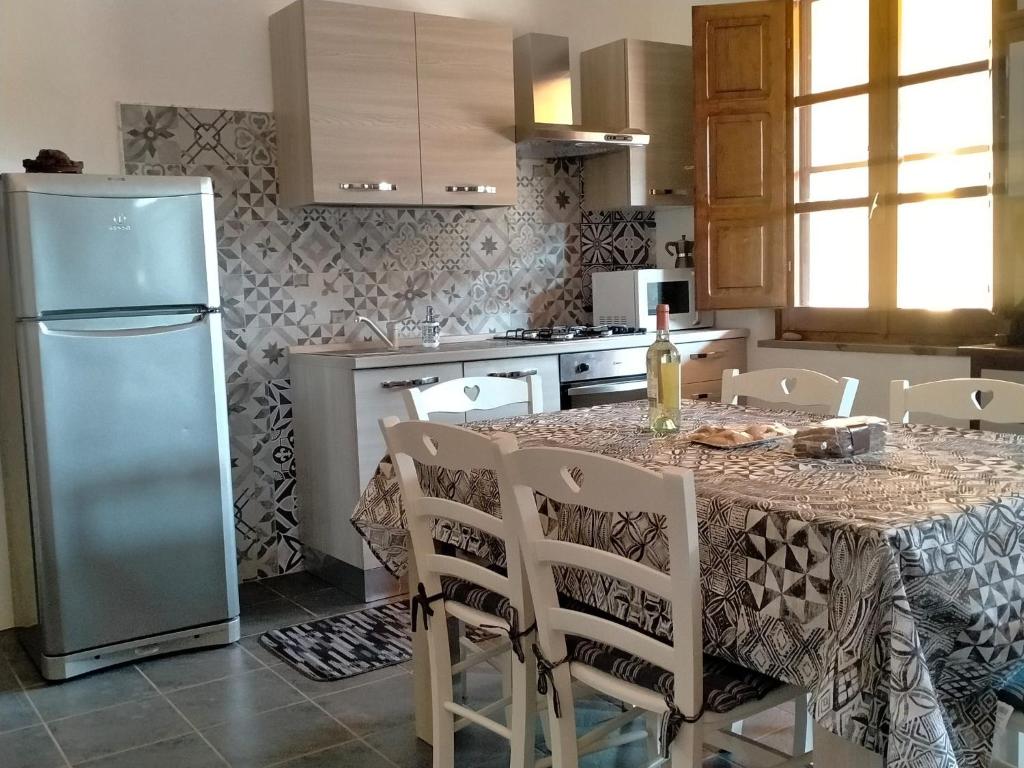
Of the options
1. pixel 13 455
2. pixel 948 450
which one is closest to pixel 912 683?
pixel 948 450

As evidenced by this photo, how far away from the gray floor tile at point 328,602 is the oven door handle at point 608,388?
3.87 ft

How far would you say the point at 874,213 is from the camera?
3.99m

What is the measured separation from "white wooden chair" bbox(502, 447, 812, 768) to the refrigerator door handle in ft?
5.66

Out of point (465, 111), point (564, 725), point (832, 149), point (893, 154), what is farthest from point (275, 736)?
point (832, 149)

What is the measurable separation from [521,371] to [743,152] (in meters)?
1.39

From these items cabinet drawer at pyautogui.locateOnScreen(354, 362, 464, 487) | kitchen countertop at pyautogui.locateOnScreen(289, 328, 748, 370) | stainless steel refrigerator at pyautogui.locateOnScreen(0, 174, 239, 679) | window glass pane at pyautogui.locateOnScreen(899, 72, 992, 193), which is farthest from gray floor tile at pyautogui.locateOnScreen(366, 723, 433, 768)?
window glass pane at pyautogui.locateOnScreen(899, 72, 992, 193)

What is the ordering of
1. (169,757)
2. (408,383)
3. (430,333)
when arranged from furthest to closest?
(430,333), (408,383), (169,757)

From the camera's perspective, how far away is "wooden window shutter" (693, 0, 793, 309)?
165 inches

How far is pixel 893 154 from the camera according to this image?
154 inches

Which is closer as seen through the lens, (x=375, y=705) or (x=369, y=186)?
(x=375, y=705)

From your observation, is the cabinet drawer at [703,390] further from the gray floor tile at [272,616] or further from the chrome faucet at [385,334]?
the gray floor tile at [272,616]

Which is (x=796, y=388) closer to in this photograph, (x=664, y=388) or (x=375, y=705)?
(x=664, y=388)

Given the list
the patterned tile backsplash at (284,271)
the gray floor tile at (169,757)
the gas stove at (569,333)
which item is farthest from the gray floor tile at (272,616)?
the gas stove at (569,333)

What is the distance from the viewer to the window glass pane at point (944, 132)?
369cm
